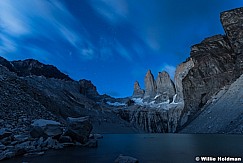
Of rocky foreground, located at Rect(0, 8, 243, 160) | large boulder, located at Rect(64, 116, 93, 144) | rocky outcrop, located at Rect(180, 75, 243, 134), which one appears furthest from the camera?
rocky outcrop, located at Rect(180, 75, 243, 134)

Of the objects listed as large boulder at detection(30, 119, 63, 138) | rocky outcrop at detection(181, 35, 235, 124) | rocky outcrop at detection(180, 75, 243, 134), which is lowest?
large boulder at detection(30, 119, 63, 138)

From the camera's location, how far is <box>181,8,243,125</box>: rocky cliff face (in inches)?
4572

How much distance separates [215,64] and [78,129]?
11094cm

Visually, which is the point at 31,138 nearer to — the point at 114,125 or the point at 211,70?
the point at 114,125

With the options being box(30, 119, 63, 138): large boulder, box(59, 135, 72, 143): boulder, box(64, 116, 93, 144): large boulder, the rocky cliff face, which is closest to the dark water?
box(59, 135, 72, 143): boulder

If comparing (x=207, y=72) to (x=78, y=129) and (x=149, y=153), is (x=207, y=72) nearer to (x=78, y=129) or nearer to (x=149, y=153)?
(x=78, y=129)

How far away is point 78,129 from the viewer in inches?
1358

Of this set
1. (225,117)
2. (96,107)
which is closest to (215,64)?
(225,117)

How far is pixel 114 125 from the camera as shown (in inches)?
5408

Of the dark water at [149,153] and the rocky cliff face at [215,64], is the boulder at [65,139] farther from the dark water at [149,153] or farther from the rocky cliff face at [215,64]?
the rocky cliff face at [215,64]

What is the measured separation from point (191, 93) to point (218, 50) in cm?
2949

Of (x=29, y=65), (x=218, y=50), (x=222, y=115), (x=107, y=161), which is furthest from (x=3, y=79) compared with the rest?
(x=29, y=65)

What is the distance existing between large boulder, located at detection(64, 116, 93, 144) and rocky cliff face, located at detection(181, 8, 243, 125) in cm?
9683

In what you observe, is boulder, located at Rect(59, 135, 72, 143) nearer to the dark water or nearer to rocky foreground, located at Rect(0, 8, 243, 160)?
rocky foreground, located at Rect(0, 8, 243, 160)
